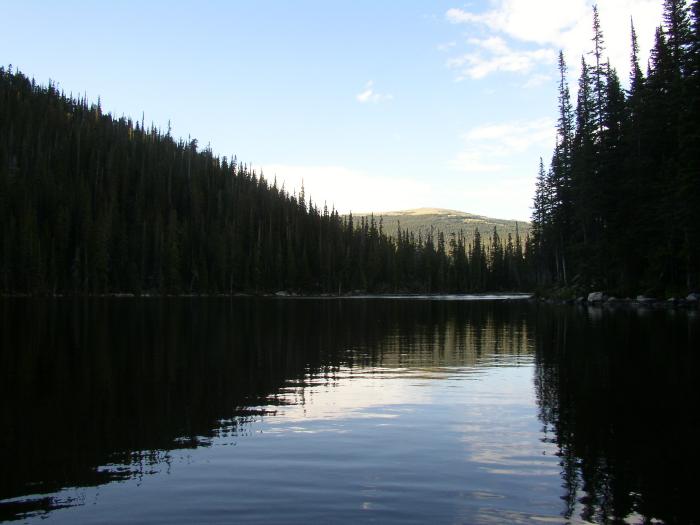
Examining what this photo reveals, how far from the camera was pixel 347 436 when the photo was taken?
1407 centimetres

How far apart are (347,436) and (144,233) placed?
146894 mm

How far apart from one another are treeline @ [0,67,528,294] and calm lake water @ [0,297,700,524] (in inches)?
4408

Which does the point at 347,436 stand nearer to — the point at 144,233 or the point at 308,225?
the point at 144,233

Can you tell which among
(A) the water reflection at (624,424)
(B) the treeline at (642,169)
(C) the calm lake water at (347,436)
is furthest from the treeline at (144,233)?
(A) the water reflection at (624,424)

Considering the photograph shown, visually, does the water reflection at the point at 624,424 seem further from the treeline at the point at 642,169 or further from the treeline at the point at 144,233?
the treeline at the point at 144,233

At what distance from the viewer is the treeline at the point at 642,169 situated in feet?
171

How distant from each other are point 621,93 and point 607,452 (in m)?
77.1

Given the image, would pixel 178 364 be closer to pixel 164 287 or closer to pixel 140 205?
pixel 164 287

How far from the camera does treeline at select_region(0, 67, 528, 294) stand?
132 m

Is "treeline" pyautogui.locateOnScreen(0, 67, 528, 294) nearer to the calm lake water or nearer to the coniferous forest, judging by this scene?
the coniferous forest

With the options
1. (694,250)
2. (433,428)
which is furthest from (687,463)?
(694,250)

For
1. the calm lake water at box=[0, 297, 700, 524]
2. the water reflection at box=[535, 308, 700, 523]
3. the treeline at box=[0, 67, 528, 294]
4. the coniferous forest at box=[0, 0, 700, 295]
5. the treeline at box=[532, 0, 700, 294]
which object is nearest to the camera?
the calm lake water at box=[0, 297, 700, 524]

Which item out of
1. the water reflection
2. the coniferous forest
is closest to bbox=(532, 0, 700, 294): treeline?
the coniferous forest

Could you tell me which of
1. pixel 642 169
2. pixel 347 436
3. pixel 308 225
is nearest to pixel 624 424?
pixel 347 436
